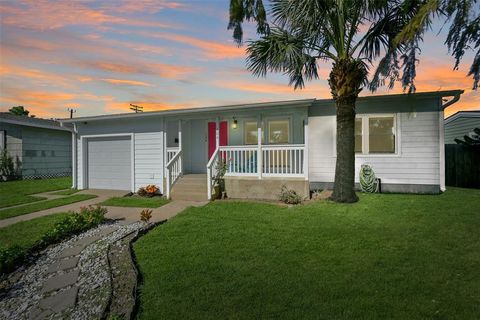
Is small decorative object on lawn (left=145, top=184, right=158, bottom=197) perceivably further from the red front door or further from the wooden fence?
the wooden fence

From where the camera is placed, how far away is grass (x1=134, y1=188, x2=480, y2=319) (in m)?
2.71

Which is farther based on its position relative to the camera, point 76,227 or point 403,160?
point 403,160

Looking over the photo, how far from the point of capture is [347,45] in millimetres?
7266

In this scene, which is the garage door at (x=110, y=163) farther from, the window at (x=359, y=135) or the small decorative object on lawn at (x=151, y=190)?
the window at (x=359, y=135)

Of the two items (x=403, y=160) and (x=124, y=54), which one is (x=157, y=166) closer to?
(x=124, y=54)

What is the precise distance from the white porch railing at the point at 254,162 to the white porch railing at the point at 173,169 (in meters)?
1.41

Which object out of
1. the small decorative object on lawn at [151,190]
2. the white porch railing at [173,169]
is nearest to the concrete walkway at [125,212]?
the white porch railing at [173,169]

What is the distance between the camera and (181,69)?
11.1 meters

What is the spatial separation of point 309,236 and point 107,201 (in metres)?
6.79

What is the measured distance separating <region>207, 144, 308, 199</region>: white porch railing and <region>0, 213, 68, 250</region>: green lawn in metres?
4.19

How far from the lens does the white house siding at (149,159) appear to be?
33.2 ft

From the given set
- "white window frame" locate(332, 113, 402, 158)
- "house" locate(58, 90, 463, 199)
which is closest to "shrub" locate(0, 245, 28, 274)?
"house" locate(58, 90, 463, 199)

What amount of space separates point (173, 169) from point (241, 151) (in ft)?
8.41

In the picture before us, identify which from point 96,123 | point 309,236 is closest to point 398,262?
point 309,236
